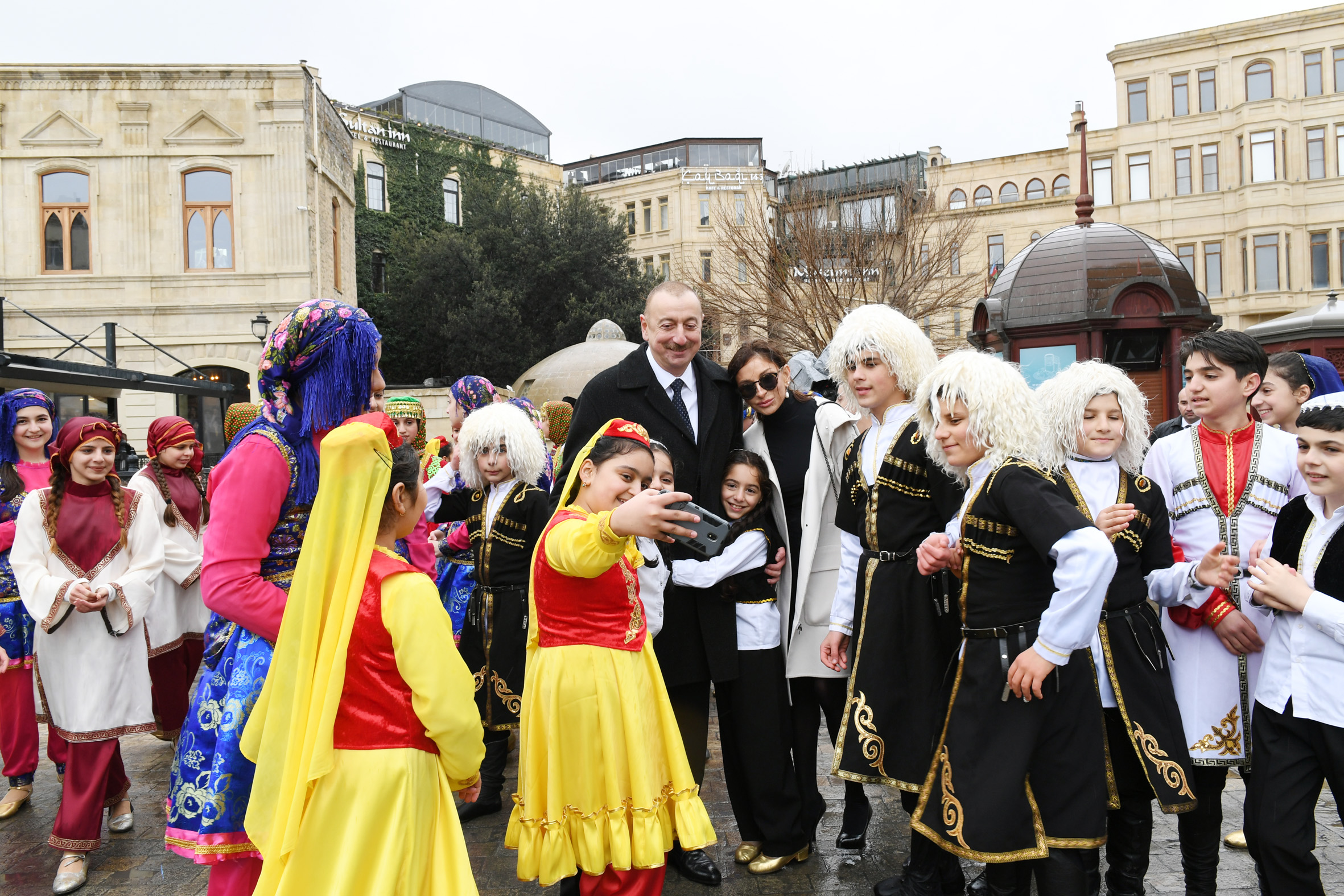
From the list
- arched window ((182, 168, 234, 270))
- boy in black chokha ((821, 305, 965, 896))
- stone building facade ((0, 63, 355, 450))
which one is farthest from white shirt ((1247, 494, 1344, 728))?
arched window ((182, 168, 234, 270))

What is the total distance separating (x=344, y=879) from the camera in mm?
2217

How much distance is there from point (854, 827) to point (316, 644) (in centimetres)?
278

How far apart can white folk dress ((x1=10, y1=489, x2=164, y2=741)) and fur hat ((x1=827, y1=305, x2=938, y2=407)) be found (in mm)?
3461

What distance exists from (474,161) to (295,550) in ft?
120

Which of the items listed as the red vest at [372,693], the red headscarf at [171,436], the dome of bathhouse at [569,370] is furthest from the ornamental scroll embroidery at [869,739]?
the dome of bathhouse at [569,370]

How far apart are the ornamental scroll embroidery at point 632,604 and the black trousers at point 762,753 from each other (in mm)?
805

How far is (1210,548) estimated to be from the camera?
11.8 ft

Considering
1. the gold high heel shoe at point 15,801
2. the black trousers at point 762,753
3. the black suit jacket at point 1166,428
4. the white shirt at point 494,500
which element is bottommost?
the gold high heel shoe at point 15,801

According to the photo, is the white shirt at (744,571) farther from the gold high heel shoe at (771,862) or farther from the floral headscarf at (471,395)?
the floral headscarf at (471,395)

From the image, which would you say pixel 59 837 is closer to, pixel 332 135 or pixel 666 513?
pixel 666 513

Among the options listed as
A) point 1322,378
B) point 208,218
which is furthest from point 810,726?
point 208,218

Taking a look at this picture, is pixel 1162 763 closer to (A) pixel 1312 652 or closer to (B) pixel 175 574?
(A) pixel 1312 652

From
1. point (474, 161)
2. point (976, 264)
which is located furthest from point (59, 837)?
point (976, 264)

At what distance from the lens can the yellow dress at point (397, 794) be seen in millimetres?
2256
